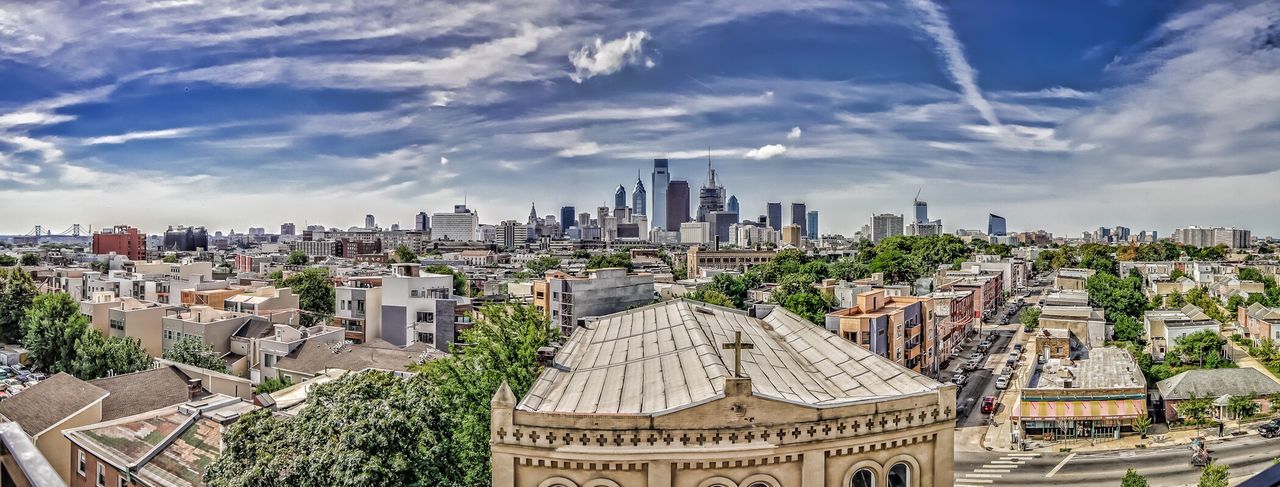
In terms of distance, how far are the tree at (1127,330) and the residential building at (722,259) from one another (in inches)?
3705

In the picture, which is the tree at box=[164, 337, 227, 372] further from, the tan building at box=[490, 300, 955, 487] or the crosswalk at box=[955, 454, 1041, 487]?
the crosswalk at box=[955, 454, 1041, 487]

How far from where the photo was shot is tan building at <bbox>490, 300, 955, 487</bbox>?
13969 millimetres

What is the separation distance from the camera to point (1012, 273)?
126 m

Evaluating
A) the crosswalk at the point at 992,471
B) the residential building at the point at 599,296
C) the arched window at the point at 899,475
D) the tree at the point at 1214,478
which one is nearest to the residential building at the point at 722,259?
the residential building at the point at 599,296

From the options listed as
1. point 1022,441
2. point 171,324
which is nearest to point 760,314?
point 1022,441

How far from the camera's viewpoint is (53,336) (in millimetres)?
53094

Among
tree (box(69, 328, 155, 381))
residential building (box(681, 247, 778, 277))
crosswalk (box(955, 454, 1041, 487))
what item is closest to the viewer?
crosswalk (box(955, 454, 1041, 487))

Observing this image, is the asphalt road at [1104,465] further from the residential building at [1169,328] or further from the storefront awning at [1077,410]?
the residential building at [1169,328]

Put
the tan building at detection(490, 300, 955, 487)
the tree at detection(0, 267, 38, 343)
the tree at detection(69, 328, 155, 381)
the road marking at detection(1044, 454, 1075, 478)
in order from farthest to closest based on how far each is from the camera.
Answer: the tree at detection(0, 267, 38, 343) < the tree at detection(69, 328, 155, 381) < the road marking at detection(1044, 454, 1075, 478) < the tan building at detection(490, 300, 955, 487)

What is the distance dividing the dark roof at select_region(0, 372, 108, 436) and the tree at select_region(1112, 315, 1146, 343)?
76652mm

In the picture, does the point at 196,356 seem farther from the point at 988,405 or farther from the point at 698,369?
the point at 988,405

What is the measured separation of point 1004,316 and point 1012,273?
34211mm

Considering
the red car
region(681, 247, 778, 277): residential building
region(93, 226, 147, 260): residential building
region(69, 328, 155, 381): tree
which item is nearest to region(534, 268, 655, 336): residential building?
the red car

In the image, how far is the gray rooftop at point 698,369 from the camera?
15109 mm
